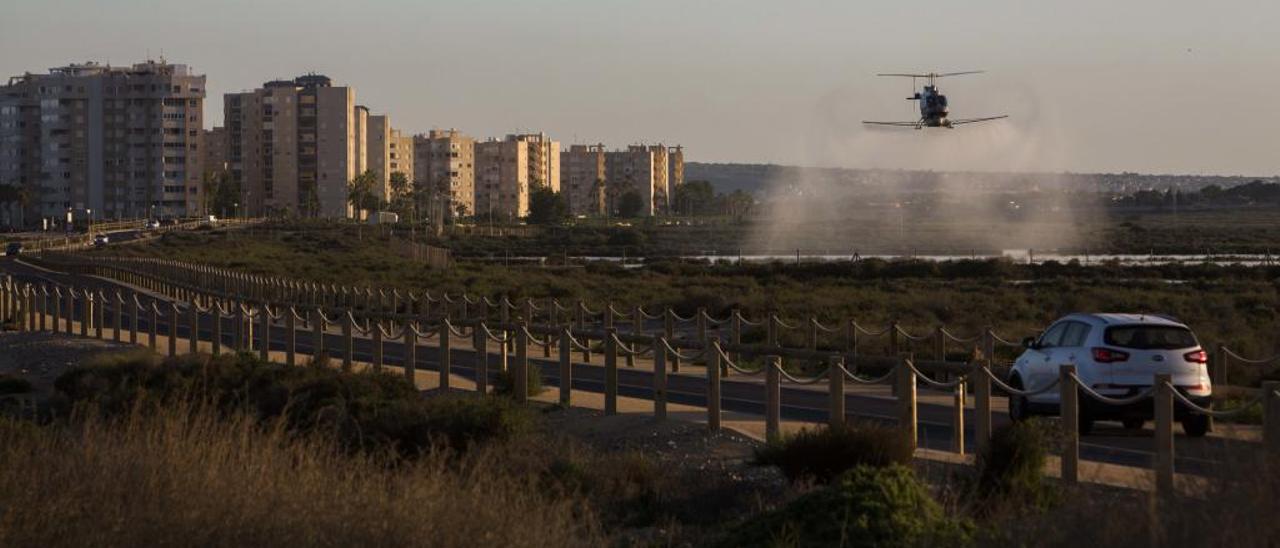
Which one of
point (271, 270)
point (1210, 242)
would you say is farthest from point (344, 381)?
point (1210, 242)

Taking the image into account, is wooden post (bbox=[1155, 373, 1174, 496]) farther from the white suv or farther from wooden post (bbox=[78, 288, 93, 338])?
wooden post (bbox=[78, 288, 93, 338])

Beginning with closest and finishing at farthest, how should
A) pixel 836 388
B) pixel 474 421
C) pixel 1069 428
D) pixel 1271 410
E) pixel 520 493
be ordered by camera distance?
pixel 520 493
pixel 1271 410
pixel 1069 428
pixel 474 421
pixel 836 388

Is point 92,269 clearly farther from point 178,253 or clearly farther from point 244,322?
point 244,322

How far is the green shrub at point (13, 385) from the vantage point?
25.4 meters

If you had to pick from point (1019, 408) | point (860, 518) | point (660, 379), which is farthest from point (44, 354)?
point (860, 518)

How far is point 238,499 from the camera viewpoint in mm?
9430

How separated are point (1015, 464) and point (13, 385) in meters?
18.2

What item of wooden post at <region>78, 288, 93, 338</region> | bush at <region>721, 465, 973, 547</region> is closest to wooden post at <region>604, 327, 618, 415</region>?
bush at <region>721, 465, 973, 547</region>

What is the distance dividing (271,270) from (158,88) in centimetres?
12416

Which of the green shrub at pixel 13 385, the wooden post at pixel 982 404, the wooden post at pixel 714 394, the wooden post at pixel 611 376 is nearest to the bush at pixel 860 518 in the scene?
the wooden post at pixel 982 404

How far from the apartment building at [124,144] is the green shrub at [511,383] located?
17358 cm

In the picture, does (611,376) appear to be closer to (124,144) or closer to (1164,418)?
(1164,418)

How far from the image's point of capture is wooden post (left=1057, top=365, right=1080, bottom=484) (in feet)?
43.6

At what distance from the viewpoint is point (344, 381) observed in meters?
19.8
